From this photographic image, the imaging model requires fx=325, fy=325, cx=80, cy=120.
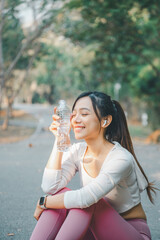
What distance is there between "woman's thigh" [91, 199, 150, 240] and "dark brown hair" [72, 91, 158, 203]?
0.47 meters

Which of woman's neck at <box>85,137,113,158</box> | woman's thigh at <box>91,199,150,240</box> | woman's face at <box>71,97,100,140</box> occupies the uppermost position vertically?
woman's face at <box>71,97,100,140</box>

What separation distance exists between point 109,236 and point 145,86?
15121 millimetres

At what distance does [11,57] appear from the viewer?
72.7 feet

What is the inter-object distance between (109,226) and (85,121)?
858 millimetres

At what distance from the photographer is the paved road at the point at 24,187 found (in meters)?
4.05

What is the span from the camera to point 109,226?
→ 245cm

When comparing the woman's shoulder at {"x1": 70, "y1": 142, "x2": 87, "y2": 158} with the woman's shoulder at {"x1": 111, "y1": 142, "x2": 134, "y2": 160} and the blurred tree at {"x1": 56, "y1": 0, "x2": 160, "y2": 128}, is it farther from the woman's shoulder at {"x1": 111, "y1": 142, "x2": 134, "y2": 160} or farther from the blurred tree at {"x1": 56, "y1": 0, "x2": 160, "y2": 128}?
the blurred tree at {"x1": 56, "y1": 0, "x2": 160, "y2": 128}

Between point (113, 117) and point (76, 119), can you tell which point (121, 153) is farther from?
point (76, 119)

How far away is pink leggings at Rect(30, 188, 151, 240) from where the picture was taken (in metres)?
2.40

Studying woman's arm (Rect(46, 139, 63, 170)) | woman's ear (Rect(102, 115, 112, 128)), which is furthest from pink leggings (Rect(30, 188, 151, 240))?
woman's ear (Rect(102, 115, 112, 128))

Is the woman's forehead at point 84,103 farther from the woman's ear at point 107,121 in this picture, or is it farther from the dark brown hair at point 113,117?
the woman's ear at point 107,121

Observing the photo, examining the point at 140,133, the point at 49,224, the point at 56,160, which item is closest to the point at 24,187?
the point at 56,160

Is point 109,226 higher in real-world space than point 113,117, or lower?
lower

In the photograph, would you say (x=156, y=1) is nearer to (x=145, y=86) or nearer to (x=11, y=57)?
(x=145, y=86)
